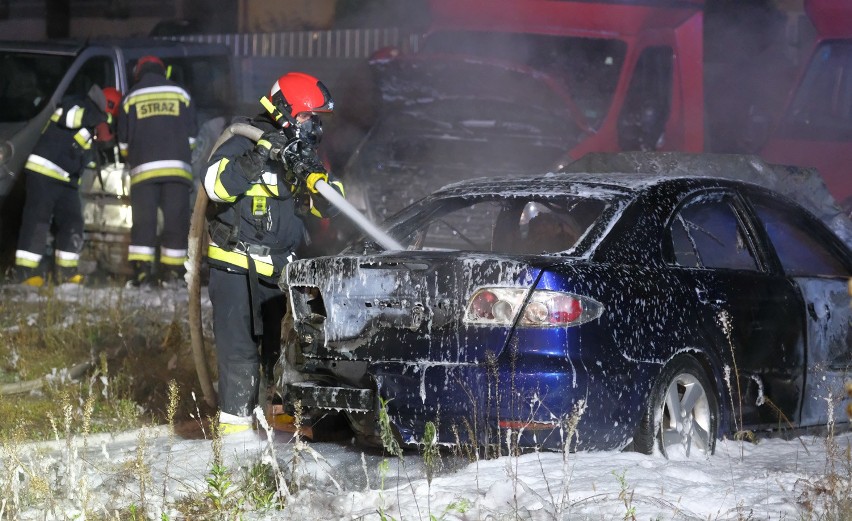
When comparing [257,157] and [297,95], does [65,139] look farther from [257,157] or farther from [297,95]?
[257,157]

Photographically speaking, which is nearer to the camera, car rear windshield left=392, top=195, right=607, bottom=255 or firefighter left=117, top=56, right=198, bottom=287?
car rear windshield left=392, top=195, right=607, bottom=255

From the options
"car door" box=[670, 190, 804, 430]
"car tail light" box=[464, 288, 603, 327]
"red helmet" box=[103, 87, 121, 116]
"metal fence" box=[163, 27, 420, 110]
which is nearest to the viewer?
"car tail light" box=[464, 288, 603, 327]

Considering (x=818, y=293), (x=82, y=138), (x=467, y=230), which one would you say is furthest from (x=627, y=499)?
(x=82, y=138)

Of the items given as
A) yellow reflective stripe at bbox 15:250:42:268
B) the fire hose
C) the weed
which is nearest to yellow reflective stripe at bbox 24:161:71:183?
yellow reflective stripe at bbox 15:250:42:268

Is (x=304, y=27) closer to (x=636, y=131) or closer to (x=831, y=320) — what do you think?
(x=636, y=131)

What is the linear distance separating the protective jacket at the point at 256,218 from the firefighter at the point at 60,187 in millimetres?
5013

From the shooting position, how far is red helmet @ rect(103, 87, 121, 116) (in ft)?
36.8

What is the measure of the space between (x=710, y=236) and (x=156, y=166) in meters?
5.89

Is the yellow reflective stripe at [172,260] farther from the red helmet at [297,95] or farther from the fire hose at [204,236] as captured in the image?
the red helmet at [297,95]

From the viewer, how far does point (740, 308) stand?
5.52 meters

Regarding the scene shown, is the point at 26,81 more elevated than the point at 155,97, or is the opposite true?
the point at 26,81

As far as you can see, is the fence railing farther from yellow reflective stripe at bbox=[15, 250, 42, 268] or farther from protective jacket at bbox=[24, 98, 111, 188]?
yellow reflective stripe at bbox=[15, 250, 42, 268]

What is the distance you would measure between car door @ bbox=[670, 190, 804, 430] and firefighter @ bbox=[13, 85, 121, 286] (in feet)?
21.1

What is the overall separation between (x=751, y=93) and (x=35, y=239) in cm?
651
